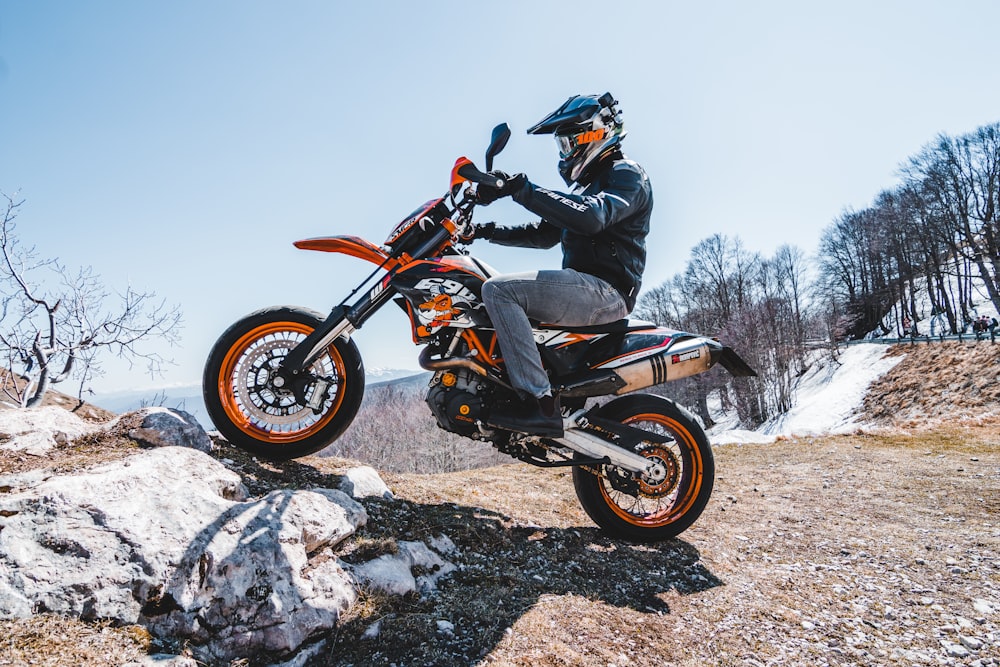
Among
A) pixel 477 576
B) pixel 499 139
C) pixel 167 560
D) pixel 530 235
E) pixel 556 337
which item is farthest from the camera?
pixel 530 235

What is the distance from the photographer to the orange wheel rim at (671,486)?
3.69 meters

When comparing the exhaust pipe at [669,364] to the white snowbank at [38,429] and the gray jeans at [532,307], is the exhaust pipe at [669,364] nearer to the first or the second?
the gray jeans at [532,307]

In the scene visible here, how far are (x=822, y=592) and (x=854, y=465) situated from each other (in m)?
4.74

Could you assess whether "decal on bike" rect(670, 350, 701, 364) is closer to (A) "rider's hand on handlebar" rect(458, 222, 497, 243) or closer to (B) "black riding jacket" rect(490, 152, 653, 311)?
(B) "black riding jacket" rect(490, 152, 653, 311)

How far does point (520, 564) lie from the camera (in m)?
3.09

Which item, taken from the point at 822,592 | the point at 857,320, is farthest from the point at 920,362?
the point at 822,592

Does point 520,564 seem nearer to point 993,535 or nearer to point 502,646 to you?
point 502,646

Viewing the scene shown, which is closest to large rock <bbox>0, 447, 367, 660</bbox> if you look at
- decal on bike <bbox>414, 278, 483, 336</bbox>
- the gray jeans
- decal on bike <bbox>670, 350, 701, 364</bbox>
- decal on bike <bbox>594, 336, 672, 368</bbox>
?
decal on bike <bbox>414, 278, 483, 336</bbox>

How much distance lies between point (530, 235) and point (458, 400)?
5.50 ft

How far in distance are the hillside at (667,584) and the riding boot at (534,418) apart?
0.74 meters

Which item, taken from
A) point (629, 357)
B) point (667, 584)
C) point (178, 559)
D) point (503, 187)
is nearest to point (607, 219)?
point (503, 187)

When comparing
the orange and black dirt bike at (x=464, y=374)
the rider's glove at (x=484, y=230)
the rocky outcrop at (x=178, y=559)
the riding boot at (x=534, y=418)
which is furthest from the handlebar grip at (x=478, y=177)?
the rocky outcrop at (x=178, y=559)

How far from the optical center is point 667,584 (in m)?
3.02

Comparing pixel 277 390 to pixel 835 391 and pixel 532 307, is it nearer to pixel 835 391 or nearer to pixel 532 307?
pixel 532 307
